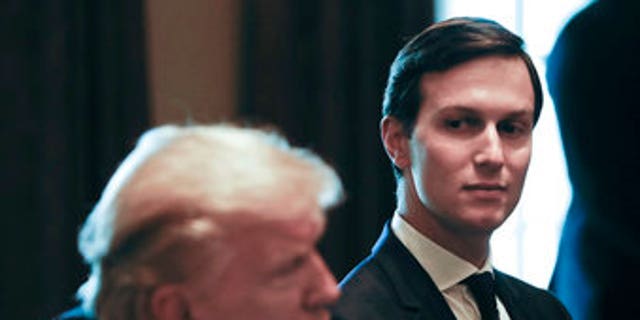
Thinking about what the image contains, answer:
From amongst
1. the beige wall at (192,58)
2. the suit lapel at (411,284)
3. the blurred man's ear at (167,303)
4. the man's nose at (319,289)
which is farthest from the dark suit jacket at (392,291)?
the beige wall at (192,58)

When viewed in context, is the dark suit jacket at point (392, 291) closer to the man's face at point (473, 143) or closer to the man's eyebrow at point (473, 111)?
the man's face at point (473, 143)

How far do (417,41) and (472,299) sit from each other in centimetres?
56

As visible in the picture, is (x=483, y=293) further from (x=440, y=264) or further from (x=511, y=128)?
(x=511, y=128)

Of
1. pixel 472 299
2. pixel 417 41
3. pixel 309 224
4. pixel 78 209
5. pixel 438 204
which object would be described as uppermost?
pixel 417 41

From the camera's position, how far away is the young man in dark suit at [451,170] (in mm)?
2004

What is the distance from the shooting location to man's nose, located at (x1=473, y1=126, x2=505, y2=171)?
200 centimetres

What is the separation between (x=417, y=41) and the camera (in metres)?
2.15

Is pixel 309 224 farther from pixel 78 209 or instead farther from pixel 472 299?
pixel 78 209

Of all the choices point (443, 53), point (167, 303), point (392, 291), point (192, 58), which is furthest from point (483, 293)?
point (192, 58)

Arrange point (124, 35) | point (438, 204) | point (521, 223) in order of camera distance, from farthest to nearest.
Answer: point (521, 223)
point (124, 35)
point (438, 204)

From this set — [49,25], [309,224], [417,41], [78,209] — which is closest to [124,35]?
[49,25]

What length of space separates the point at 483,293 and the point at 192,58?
2.08 m

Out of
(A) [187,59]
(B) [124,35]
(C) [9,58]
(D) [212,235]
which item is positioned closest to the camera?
(D) [212,235]

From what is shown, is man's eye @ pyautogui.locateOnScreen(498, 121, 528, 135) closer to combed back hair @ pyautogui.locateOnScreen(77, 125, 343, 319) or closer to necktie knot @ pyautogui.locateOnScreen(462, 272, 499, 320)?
necktie knot @ pyautogui.locateOnScreen(462, 272, 499, 320)
